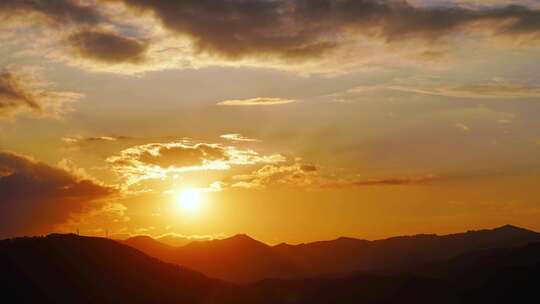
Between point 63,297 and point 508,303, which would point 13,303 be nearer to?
point 63,297

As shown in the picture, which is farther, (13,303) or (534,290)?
(534,290)


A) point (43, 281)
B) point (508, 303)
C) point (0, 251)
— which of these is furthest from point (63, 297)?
point (508, 303)

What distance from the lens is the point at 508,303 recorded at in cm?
19800

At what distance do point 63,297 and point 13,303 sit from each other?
54.5ft

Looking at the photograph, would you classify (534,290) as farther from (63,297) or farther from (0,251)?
(0,251)

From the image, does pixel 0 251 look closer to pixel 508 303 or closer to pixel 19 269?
pixel 19 269

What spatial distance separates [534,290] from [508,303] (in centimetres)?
959

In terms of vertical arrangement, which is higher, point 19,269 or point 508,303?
point 19,269

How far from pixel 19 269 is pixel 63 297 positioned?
16.0m

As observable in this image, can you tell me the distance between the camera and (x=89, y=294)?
19725 centimetres

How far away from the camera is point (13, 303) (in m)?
174

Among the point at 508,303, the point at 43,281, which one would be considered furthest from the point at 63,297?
the point at 508,303

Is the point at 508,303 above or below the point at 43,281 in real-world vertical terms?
below

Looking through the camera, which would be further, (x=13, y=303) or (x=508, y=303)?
(x=508, y=303)
